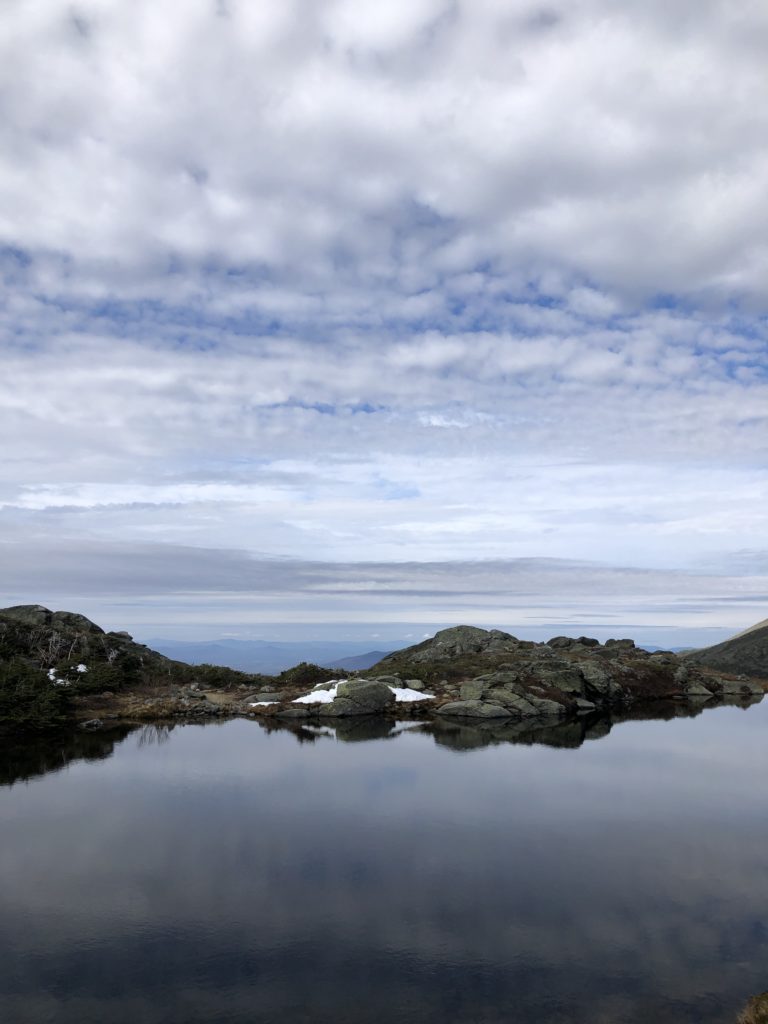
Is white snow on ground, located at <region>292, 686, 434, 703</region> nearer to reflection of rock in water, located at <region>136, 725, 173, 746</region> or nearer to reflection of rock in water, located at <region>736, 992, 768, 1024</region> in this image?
reflection of rock in water, located at <region>136, 725, 173, 746</region>

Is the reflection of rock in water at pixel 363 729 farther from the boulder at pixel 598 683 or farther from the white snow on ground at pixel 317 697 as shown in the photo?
the boulder at pixel 598 683

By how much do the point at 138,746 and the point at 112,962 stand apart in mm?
31454

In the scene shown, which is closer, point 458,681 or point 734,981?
point 734,981

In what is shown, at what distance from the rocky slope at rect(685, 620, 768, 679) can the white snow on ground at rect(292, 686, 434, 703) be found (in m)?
62.3

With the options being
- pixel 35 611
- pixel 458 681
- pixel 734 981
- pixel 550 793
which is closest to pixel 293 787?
pixel 550 793

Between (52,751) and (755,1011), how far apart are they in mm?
43623

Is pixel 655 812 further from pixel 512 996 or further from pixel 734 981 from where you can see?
pixel 512 996

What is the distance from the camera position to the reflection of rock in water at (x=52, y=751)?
39344 millimetres

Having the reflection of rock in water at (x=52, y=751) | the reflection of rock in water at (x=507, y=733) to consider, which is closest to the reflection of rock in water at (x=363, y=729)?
the reflection of rock in water at (x=507, y=733)

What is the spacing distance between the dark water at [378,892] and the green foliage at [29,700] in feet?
26.8

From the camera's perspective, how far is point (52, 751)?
147 feet

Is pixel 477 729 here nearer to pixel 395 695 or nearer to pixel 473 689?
pixel 473 689

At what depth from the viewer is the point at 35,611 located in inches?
2894

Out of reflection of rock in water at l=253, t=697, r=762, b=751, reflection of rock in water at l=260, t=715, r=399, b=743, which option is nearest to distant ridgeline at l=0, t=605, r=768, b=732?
reflection of rock in water at l=260, t=715, r=399, b=743
